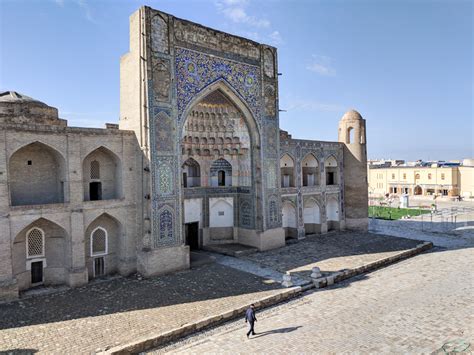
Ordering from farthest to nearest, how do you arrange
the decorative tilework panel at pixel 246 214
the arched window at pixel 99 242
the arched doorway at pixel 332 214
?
the arched doorway at pixel 332 214, the decorative tilework panel at pixel 246 214, the arched window at pixel 99 242

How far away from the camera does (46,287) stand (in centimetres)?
1097

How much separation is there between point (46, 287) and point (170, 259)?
12.7 ft

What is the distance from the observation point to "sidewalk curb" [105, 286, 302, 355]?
284 inches

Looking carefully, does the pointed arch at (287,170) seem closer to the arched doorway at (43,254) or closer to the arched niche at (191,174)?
the arched niche at (191,174)

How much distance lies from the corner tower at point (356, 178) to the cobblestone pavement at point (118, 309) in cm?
1041

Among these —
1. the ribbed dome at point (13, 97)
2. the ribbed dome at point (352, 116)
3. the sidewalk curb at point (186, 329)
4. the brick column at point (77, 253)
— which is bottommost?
the sidewalk curb at point (186, 329)

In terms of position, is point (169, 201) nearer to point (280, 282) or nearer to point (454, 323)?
point (280, 282)

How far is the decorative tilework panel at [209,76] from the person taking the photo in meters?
13.0

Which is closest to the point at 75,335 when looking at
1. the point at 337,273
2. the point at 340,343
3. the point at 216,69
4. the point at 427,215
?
the point at 340,343

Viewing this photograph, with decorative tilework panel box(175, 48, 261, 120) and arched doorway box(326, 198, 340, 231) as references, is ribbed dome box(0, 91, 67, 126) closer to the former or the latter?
decorative tilework panel box(175, 48, 261, 120)

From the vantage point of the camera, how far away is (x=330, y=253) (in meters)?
15.0

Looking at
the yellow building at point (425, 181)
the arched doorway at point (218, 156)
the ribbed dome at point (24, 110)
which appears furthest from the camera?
the yellow building at point (425, 181)

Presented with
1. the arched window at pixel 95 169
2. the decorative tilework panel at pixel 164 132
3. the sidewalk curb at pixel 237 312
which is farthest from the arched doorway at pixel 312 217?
the arched window at pixel 95 169

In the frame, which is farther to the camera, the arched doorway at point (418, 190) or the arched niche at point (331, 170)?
the arched doorway at point (418, 190)
